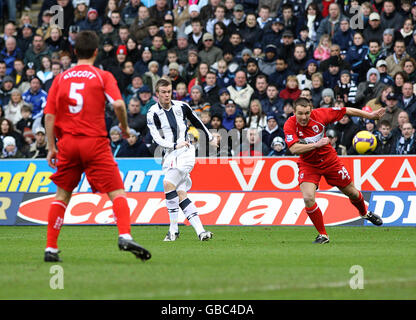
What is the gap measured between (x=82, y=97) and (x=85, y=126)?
0.33 m

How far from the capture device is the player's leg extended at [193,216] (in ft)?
42.5

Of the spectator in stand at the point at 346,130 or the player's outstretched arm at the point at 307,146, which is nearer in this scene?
the player's outstretched arm at the point at 307,146

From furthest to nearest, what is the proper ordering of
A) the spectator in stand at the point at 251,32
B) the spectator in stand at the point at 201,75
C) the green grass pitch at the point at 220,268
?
the spectator in stand at the point at 251,32
the spectator in stand at the point at 201,75
the green grass pitch at the point at 220,268

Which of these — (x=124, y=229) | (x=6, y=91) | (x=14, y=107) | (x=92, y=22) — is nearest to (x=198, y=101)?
(x=14, y=107)

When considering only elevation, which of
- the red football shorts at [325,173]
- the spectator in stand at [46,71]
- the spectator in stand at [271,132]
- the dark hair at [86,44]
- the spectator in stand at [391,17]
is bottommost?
the spectator in stand at [271,132]

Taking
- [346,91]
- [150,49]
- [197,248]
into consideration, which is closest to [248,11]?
[150,49]

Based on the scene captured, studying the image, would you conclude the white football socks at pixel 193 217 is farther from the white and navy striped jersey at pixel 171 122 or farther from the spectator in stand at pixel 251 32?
the spectator in stand at pixel 251 32

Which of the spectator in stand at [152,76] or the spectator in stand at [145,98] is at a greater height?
the spectator in stand at [152,76]

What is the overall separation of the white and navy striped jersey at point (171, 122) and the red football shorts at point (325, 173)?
1711 mm

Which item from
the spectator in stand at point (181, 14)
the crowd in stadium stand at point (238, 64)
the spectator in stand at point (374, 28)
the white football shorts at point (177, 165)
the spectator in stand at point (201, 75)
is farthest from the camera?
the spectator in stand at point (181, 14)

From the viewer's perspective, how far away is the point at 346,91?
62.4 ft

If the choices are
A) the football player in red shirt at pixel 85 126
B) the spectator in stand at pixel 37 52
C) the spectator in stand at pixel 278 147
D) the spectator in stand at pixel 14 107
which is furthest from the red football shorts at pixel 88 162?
the spectator in stand at pixel 37 52

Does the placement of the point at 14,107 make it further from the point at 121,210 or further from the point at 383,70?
the point at 121,210
